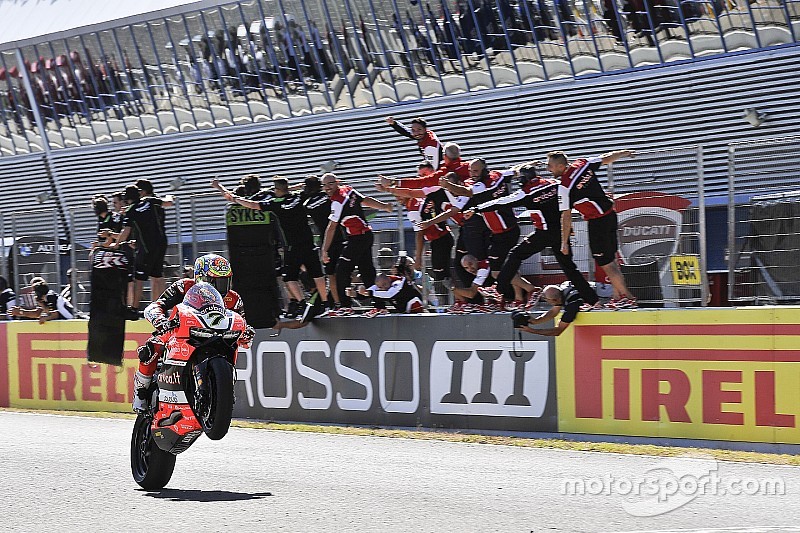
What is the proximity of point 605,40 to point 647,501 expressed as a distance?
43.3ft

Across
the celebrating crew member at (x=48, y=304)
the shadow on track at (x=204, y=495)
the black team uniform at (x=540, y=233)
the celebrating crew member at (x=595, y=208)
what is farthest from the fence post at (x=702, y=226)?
the celebrating crew member at (x=48, y=304)

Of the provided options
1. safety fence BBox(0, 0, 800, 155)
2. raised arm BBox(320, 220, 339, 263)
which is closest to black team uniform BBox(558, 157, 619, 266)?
raised arm BBox(320, 220, 339, 263)

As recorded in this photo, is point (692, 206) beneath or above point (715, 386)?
above

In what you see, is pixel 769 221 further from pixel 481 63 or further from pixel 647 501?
pixel 481 63

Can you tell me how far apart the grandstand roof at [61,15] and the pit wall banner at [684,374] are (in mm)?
16483

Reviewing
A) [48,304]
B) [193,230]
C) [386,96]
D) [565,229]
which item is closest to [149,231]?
[193,230]

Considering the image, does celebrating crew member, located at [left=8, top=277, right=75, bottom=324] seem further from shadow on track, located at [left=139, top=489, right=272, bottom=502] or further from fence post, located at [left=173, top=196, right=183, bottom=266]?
shadow on track, located at [left=139, top=489, right=272, bottom=502]

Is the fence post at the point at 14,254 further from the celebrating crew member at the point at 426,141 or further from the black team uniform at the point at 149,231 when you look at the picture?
the celebrating crew member at the point at 426,141

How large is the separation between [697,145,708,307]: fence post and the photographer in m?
1.20

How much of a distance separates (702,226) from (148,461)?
521 cm

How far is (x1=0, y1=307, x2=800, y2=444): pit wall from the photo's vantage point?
10.6 m

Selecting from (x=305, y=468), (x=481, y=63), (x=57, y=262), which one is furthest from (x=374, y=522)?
(x=481, y=63)

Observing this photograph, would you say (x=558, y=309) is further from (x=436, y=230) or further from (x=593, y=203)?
(x=436, y=230)

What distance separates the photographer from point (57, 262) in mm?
16562
